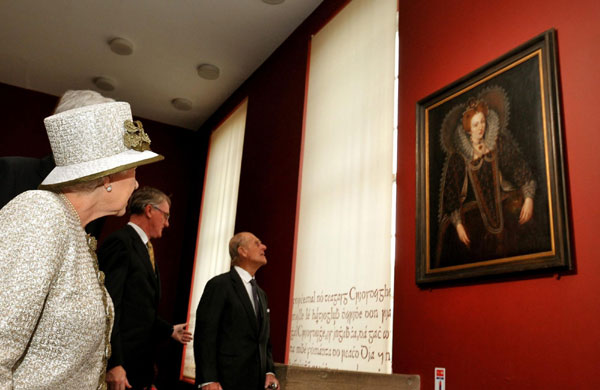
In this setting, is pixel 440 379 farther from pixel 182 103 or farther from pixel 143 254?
pixel 182 103

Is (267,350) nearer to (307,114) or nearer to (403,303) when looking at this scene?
(403,303)

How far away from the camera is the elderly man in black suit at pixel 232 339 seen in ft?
9.74

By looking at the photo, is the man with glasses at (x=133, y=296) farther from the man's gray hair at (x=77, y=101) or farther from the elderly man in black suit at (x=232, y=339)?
the man's gray hair at (x=77, y=101)

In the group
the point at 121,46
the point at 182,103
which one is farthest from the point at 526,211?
the point at 182,103

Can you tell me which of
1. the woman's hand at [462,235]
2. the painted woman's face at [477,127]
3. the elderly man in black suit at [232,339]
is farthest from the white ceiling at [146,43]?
the woman's hand at [462,235]

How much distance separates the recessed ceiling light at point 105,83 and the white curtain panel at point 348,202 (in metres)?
3.15

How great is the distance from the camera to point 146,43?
571 centimetres

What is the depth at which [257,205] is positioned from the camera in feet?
16.8

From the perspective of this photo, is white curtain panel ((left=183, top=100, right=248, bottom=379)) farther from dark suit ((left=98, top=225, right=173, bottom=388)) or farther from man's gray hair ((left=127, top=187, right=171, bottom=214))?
dark suit ((left=98, top=225, right=173, bottom=388))

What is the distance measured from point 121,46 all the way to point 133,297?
12.4 feet

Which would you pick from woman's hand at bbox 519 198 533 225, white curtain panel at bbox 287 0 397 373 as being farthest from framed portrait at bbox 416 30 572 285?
white curtain panel at bbox 287 0 397 373

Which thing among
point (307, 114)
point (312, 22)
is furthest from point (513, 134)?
point (312, 22)

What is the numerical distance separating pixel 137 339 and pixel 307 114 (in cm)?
251

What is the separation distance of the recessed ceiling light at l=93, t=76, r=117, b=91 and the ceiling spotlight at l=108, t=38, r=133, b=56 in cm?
78
